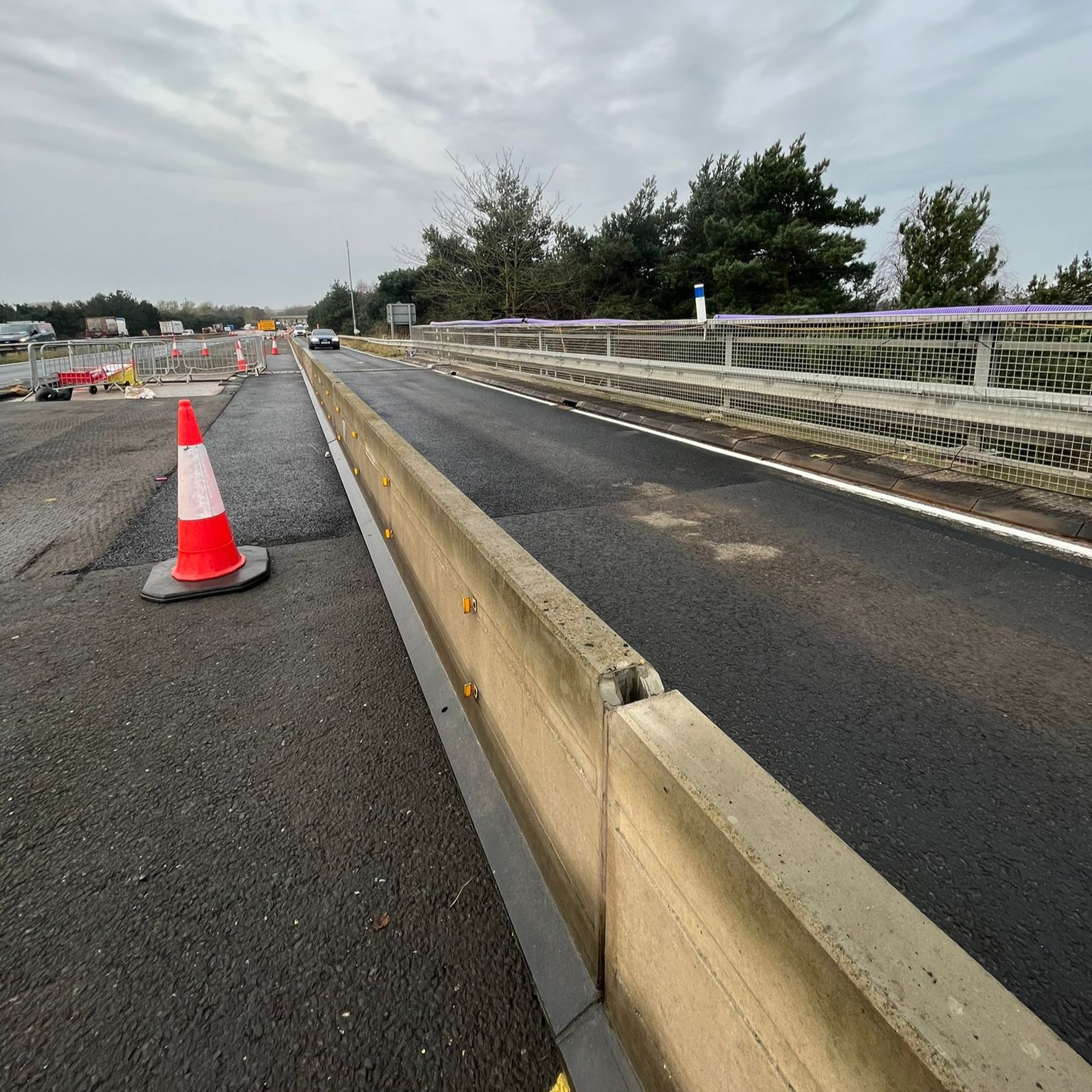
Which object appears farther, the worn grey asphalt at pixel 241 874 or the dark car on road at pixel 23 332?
the dark car on road at pixel 23 332

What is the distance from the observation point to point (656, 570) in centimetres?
440

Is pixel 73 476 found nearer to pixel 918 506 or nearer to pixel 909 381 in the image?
pixel 918 506

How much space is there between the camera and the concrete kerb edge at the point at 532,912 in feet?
5.15

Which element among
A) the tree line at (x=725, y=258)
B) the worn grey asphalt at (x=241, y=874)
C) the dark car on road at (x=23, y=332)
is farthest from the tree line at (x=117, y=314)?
the worn grey asphalt at (x=241, y=874)

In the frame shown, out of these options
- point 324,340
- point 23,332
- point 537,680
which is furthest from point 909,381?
point 23,332

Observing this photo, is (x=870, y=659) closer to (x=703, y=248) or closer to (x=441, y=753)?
(x=441, y=753)

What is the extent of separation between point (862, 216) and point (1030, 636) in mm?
28768

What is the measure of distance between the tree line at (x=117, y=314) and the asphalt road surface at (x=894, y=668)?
8875cm

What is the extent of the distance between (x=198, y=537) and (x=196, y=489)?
0.33 m

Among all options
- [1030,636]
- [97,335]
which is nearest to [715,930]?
[1030,636]

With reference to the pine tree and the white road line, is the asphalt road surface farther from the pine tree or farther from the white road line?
the pine tree

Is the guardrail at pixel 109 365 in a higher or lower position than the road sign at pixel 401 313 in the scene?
lower

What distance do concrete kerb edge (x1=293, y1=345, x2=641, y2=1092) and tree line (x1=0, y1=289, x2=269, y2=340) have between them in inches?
3525

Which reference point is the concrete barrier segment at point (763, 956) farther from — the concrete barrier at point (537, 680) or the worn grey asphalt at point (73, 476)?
the worn grey asphalt at point (73, 476)
